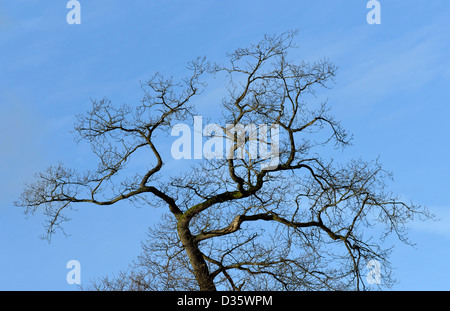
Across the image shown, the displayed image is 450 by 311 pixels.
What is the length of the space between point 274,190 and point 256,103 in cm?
199

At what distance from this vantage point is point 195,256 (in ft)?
43.6

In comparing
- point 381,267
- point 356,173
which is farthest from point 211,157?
point 381,267

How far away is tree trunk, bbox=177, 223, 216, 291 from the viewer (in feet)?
43.2

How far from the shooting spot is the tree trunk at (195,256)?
43.2 feet

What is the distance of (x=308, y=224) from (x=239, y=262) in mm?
1769

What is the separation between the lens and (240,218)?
13008 mm
